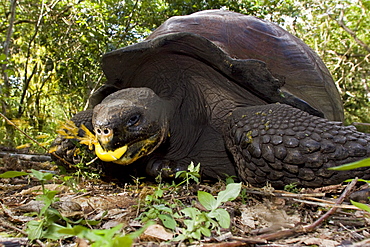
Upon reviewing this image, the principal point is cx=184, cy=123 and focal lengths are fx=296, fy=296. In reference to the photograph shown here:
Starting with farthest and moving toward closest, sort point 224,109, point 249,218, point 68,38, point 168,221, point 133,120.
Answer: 1. point 68,38
2. point 224,109
3. point 133,120
4. point 249,218
5. point 168,221

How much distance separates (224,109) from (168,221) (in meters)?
1.60

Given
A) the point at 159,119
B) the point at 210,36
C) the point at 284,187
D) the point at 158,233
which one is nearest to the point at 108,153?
the point at 159,119

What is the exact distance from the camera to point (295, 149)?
1853 mm

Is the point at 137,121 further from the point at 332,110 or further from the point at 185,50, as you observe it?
the point at 332,110

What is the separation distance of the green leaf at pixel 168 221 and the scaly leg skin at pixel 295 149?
0.94 m

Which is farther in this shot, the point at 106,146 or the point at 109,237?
the point at 106,146

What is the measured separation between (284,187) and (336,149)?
400mm

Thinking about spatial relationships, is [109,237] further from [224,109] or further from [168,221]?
[224,109]

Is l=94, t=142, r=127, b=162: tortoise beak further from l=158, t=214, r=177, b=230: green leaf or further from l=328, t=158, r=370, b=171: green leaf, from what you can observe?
l=328, t=158, r=370, b=171: green leaf

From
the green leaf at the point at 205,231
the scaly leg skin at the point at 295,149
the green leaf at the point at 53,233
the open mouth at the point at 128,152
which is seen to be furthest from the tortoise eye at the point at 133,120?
the green leaf at the point at 205,231

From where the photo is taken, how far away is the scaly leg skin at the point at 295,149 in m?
1.81

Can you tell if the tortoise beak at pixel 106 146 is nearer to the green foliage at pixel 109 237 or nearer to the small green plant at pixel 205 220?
the small green plant at pixel 205 220

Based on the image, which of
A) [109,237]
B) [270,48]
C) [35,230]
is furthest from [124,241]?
[270,48]

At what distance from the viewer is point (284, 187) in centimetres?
194
